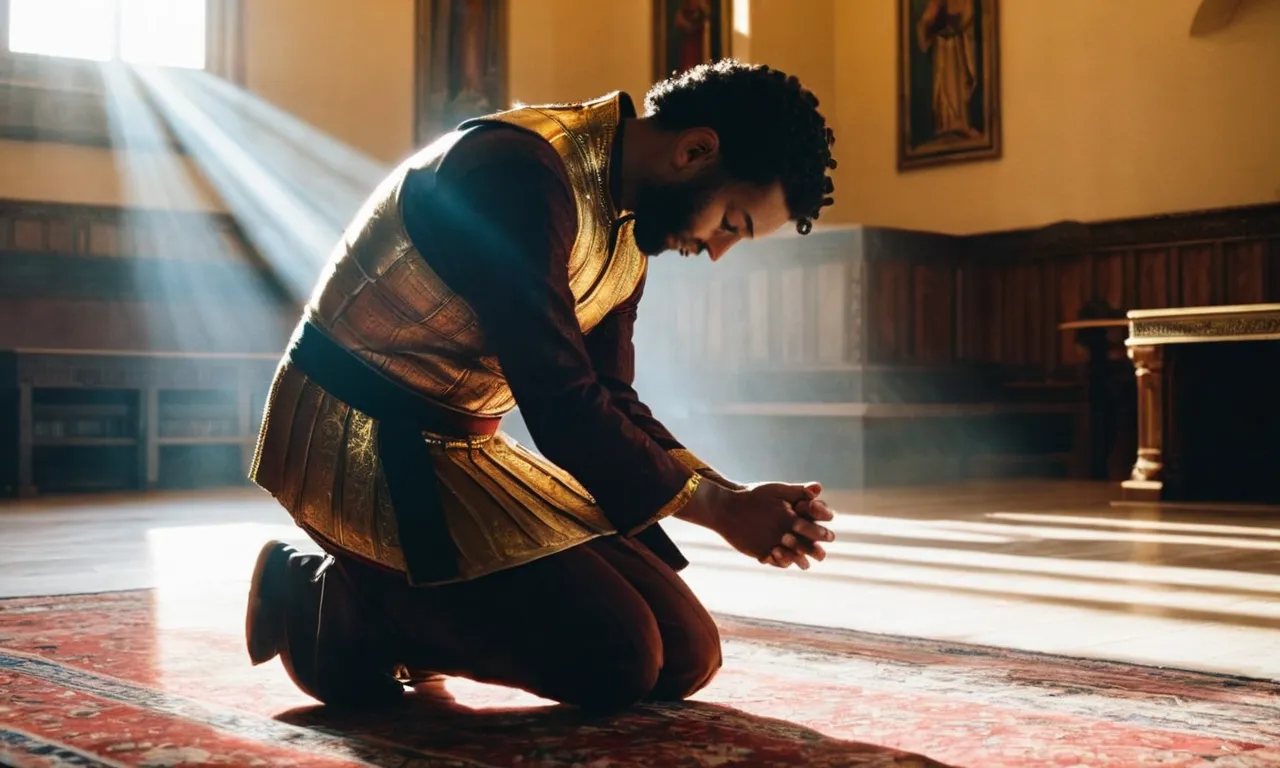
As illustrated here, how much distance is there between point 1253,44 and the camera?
878cm

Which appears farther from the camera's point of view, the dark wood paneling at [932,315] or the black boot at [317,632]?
the dark wood paneling at [932,315]

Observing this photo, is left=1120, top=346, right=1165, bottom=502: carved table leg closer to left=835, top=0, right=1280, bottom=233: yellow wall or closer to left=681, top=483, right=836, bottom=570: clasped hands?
left=835, top=0, right=1280, bottom=233: yellow wall

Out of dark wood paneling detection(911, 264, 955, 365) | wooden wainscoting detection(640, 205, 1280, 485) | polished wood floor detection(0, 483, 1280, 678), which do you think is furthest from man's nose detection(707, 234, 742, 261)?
dark wood paneling detection(911, 264, 955, 365)

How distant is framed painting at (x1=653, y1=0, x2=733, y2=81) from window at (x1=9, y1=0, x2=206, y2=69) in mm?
3176

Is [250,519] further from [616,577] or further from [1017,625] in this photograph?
[616,577]

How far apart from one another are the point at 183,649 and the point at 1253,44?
7.76 metres

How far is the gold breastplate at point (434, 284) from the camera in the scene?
2154mm

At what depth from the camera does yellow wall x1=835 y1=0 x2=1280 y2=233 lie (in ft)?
29.0

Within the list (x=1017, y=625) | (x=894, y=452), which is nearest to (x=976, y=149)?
(x=894, y=452)

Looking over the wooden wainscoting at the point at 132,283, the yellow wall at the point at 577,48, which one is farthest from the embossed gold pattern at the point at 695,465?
the yellow wall at the point at 577,48

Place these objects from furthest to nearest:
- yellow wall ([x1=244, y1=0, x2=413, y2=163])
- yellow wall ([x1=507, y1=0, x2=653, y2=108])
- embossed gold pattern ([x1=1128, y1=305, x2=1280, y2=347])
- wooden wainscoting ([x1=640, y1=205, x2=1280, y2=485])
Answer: yellow wall ([x1=507, y1=0, x2=653, y2=108]) → yellow wall ([x1=244, y1=0, x2=413, y2=163]) → wooden wainscoting ([x1=640, y1=205, x2=1280, y2=485]) → embossed gold pattern ([x1=1128, y1=305, x2=1280, y2=347])

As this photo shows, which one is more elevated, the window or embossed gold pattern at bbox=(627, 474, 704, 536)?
the window

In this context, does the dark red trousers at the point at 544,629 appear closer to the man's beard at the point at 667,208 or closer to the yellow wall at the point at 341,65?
the man's beard at the point at 667,208

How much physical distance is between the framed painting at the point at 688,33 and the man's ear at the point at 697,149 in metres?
8.82
